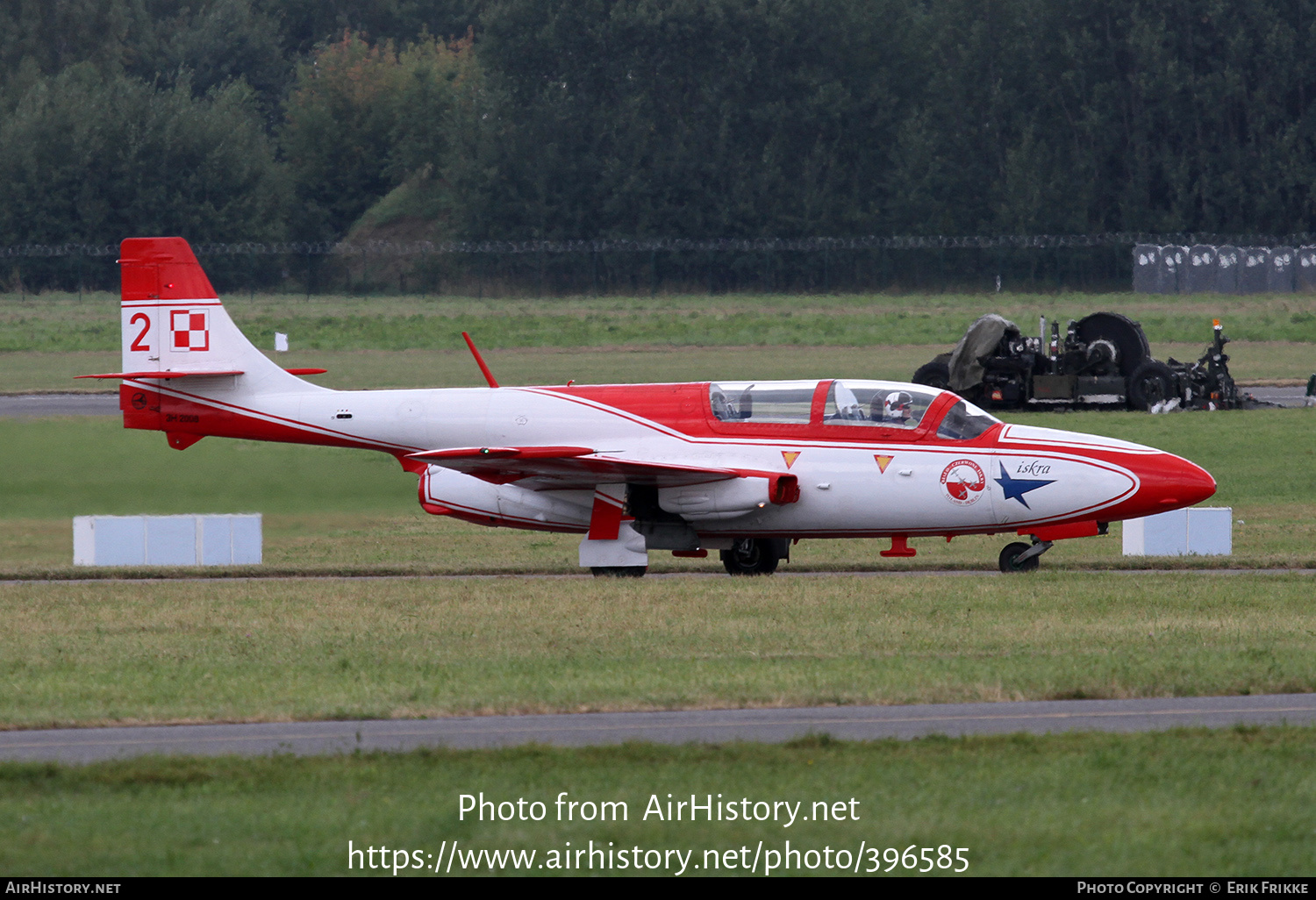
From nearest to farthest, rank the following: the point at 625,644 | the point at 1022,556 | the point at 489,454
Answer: the point at 625,644
the point at 489,454
the point at 1022,556

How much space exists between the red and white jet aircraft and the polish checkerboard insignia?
2cm

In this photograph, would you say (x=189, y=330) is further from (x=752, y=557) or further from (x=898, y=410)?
(x=898, y=410)

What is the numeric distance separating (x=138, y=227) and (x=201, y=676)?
70462 mm

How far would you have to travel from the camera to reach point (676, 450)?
1908 centimetres

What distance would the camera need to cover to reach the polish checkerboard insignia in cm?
2038

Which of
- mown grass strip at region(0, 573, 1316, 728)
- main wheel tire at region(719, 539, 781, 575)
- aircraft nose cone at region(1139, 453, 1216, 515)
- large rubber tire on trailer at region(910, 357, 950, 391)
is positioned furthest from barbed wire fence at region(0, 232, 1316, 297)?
mown grass strip at region(0, 573, 1316, 728)

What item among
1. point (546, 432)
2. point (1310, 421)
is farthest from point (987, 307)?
point (546, 432)

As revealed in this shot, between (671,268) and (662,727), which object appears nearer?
(662,727)

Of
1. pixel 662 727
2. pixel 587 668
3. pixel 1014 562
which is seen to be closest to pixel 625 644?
pixel 587 668

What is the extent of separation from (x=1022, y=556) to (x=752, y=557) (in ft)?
9.64

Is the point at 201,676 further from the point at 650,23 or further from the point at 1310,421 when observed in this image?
the point at 650,23

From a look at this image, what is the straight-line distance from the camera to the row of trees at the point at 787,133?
79188 millimetres

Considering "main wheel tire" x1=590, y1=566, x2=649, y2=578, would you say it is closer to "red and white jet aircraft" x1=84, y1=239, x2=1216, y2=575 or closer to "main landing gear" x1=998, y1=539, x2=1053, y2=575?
"red and white jet aircraft" x1=84, y1=239, x2=1216, y2=575

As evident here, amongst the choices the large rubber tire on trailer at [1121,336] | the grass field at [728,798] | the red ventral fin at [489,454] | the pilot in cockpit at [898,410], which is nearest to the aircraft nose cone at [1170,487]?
the pilot in cockpit at [898,410]
